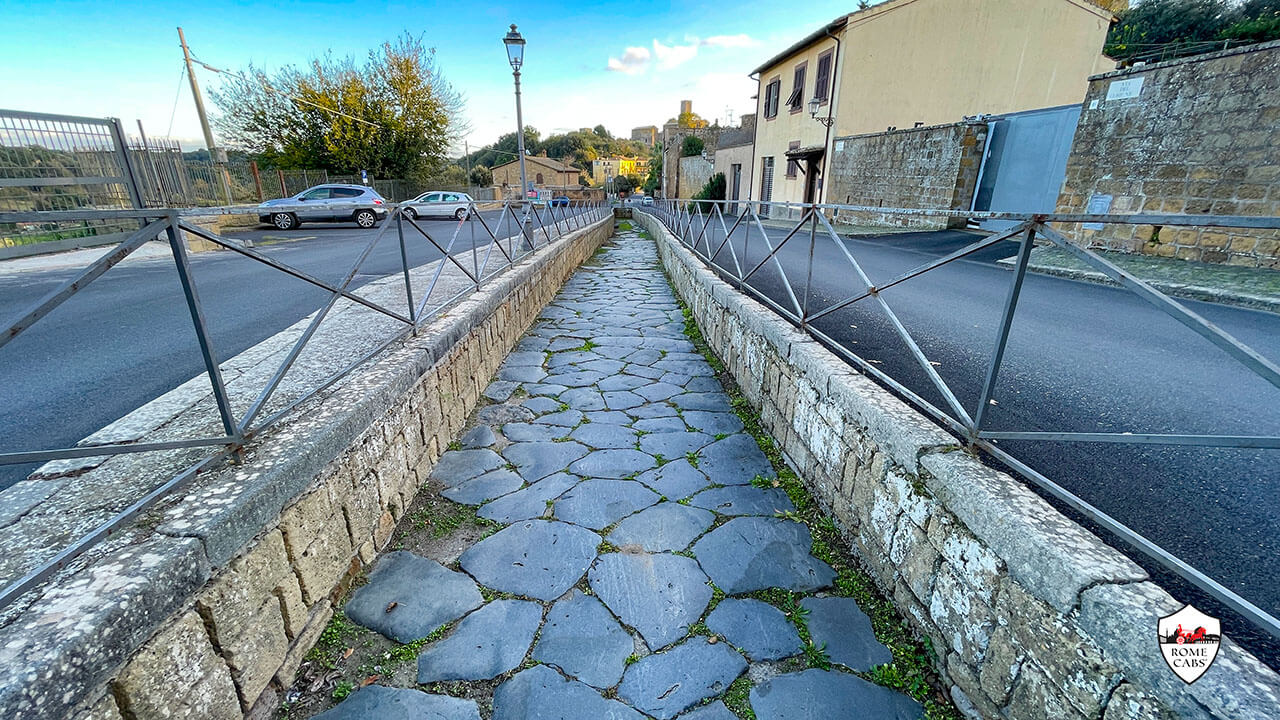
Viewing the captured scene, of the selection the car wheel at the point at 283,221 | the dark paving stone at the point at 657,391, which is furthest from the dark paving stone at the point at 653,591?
the car wheel at the point at 283,221

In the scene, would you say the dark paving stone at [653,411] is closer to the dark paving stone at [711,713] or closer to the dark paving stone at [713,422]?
the dark paving stone at [713,422]

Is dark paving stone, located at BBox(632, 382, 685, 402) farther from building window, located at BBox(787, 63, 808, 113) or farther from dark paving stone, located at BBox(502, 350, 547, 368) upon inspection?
building window, located at BBox(787, 63, 808, 113)

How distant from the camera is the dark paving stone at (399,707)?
1.45 m

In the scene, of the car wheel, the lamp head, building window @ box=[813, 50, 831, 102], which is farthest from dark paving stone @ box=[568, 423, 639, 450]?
building window @ box=[813, 50, 831, 102]

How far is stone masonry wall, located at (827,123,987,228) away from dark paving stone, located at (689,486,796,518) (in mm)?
7888

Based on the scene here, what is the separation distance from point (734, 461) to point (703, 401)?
81cm

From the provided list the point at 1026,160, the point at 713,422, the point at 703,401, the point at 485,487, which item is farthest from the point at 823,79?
the point at 485,487

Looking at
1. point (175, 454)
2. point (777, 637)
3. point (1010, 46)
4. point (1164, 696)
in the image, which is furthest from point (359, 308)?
point (1010, 46)

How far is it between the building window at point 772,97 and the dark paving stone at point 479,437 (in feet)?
70.8

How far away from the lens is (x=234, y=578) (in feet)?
4.34

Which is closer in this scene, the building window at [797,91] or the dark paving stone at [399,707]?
the dark paving stone at [399,707]

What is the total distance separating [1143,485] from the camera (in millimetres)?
1912

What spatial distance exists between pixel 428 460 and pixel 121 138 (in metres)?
9.85

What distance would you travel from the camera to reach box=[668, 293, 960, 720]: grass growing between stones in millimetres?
1529
